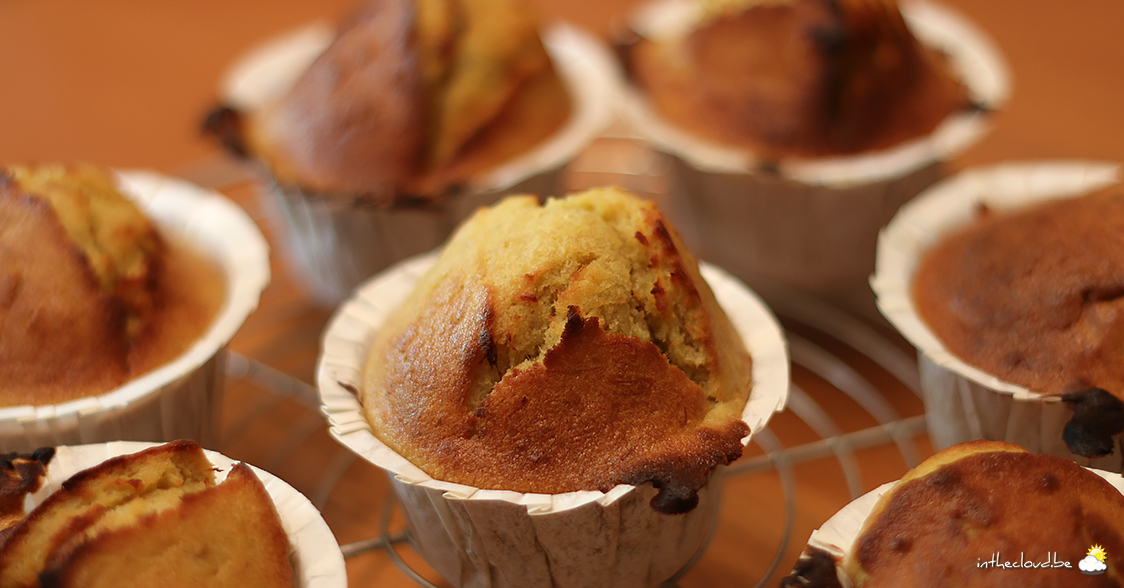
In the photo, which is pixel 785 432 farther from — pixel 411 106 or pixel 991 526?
pixel 411 106

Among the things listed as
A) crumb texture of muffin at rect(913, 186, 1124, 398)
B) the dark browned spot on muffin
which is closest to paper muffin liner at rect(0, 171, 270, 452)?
crumb texture of muffin at rect(913, 186, 1124, 398)

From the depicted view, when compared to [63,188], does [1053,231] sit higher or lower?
lower

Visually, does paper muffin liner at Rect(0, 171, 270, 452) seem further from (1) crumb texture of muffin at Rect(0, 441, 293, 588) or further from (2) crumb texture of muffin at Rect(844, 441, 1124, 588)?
(2) crumb texture of muffin at Rect(844, 441, 1124, 588)

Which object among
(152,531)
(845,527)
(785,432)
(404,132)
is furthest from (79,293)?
(785,432)

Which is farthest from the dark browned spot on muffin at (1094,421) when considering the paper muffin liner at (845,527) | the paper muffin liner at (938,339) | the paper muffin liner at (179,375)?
the paper muffin liner at (179,375)

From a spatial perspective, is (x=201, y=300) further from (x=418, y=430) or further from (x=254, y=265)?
(x=418, y=430)

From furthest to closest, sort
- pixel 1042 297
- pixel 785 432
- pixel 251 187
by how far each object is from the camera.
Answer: pixel 251 187 → pixel 785 432 → pixel 1042 297

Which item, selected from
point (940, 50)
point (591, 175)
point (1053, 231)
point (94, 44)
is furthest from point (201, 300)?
point (94, 44)

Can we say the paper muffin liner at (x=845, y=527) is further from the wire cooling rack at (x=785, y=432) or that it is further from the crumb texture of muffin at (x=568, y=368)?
the wire cooling rack at (x=785, y=432)
